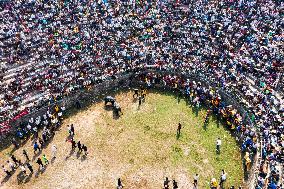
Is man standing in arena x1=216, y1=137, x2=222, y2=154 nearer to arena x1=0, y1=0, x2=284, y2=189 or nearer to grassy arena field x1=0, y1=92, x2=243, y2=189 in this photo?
arena x1=0, y1=0, x2=284, y2=189

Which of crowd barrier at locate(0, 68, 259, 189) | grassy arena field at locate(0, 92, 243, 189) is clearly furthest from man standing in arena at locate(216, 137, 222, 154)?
crowd barrier at locate(0, 68, 259, 189)

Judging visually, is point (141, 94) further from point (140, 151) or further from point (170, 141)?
point (140, 151)

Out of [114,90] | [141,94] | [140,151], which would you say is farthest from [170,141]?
[114,90]

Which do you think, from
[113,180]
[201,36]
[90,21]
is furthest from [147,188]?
[90,21]

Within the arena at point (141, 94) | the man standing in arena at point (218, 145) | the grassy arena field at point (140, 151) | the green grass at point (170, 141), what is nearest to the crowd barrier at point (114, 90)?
the arena at point (141, 94)

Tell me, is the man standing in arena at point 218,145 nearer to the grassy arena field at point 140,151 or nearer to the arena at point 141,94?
the arena at point 141,94

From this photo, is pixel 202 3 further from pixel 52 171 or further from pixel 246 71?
pixel 52 171

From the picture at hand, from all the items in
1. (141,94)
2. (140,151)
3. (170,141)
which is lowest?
(140,151)
